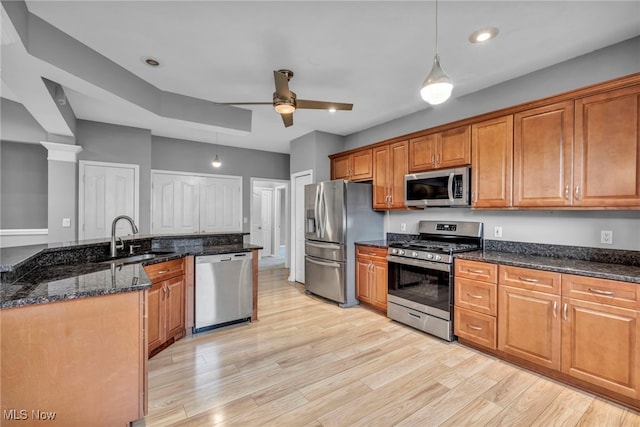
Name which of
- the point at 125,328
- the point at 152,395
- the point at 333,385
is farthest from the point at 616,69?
the point at 152,395

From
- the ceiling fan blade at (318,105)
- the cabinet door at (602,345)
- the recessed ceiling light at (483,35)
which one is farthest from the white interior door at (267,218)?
the cabinet door at (602,345)

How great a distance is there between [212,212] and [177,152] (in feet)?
4.31

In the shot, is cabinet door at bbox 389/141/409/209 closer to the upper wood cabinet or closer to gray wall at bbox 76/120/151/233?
the upper wood cabinet

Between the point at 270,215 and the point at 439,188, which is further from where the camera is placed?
the point at 270,215

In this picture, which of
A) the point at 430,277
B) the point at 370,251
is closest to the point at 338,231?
the point at 370,251

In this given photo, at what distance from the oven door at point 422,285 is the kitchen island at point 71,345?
2603 mm

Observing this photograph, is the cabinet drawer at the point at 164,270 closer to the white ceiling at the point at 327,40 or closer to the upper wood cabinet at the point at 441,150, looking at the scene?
the white ceiling at the point at 327,40

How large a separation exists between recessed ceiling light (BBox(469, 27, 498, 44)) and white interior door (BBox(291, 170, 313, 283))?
3.37 m

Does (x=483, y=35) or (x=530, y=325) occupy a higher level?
(x=483, y=35)

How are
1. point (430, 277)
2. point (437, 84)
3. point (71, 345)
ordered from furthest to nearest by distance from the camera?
point (430, 277), point (437, 84), point (71, 345)

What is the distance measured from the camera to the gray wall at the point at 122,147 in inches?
171

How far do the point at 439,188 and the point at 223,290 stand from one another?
2.77 meters

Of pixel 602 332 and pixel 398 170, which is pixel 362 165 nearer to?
pixel 398 170

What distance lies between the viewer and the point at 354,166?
15.0 feet
